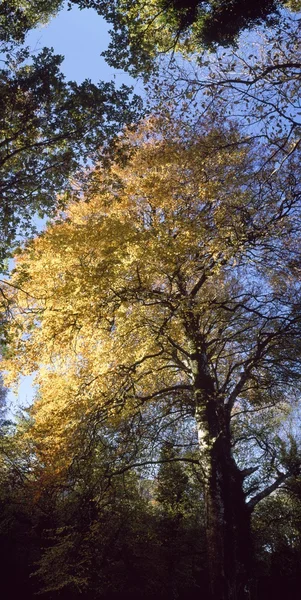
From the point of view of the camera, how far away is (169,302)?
827 centimetres

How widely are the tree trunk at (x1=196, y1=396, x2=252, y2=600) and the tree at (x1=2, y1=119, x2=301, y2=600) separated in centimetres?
2

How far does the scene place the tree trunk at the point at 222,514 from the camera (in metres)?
6.71

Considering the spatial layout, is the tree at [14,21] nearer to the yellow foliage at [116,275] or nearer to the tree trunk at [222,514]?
the yellow foliage at [116,275]

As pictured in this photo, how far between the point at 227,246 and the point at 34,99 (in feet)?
14.5

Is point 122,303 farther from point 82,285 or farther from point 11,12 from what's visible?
point 11,12

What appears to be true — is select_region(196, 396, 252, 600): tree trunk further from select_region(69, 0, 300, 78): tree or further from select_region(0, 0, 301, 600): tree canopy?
select_region(69, 0, 300, 78): tree

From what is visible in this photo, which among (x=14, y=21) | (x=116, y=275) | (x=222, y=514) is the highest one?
(x=14, y=21)

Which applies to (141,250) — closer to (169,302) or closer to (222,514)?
(169,302)

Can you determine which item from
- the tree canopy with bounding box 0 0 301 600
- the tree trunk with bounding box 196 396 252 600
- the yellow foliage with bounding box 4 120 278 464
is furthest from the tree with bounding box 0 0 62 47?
the tree trunk with bounding box 196 396 252 600

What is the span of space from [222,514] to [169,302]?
4.38 metres

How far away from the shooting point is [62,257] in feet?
25.2

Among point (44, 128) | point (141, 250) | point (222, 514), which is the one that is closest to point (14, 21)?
point (44, 128)

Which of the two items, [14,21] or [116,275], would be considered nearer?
[14,21]

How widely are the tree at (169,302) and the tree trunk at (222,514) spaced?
0.9 inches
